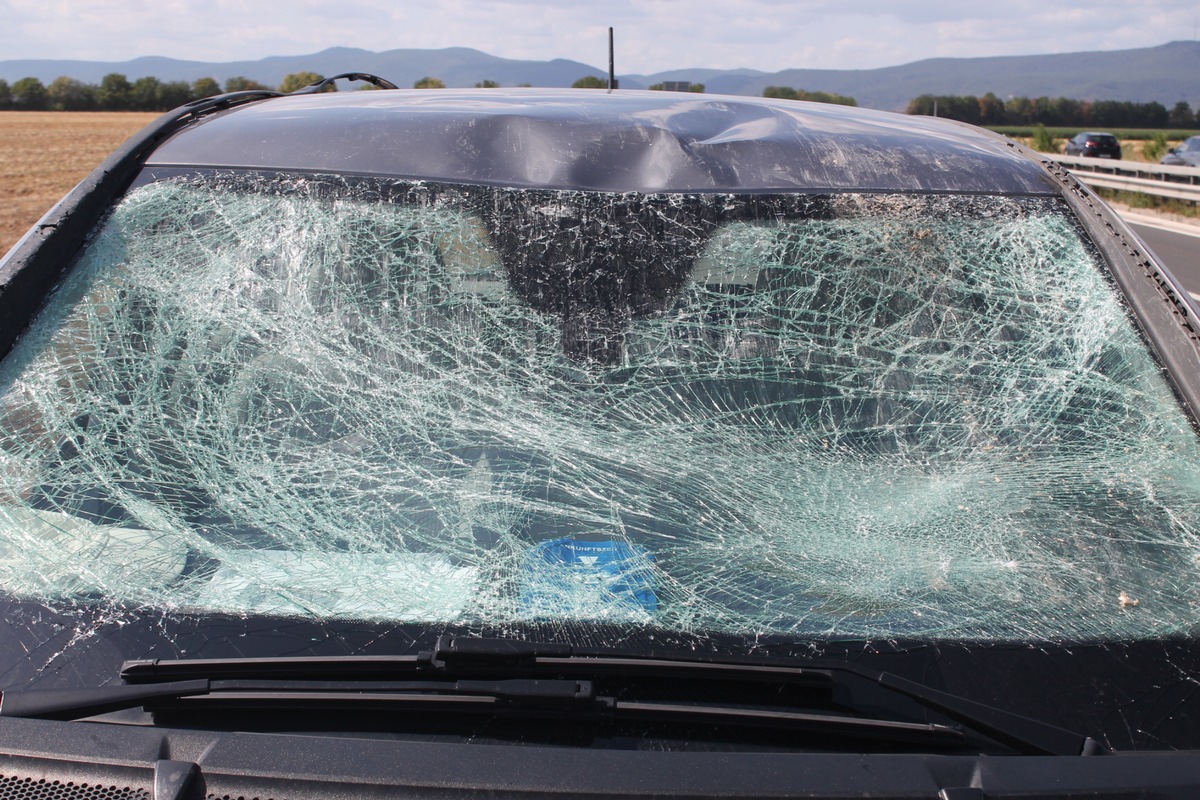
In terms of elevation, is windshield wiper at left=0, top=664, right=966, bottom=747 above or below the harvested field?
below

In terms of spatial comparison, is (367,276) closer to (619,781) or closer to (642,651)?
(642,651)

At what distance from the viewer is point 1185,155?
84.5ft

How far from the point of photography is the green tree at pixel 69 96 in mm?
49875

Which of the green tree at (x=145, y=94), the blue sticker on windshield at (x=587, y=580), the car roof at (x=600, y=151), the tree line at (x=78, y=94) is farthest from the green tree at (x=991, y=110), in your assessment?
the blue sticker on windshield at (x=587, y=580)

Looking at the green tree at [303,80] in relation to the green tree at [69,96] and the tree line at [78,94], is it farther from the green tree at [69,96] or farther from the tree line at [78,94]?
the green tree at [69,96]

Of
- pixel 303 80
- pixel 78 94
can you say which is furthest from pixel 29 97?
pixel 303 80

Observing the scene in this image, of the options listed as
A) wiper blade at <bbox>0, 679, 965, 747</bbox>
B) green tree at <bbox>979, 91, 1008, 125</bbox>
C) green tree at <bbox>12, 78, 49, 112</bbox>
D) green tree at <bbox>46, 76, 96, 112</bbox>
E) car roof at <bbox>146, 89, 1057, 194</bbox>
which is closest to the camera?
wiper blade at <bbox>0, 679, 965, 747</bbox>

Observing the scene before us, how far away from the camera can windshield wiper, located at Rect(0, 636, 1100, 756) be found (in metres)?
1.17

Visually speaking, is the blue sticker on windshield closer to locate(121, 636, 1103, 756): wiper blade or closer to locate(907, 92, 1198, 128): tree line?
locate(121, 636, 1103, 756): wiper blade

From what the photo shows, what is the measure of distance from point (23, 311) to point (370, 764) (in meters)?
1.11

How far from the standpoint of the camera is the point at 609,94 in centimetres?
239

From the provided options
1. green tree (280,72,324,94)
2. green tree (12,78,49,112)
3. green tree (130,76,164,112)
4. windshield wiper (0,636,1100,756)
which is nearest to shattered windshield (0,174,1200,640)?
windshield wiper (0,636,1100,756)

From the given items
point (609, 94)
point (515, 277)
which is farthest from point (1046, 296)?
point (609, 94)

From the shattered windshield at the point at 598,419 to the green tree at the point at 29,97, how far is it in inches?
2283
